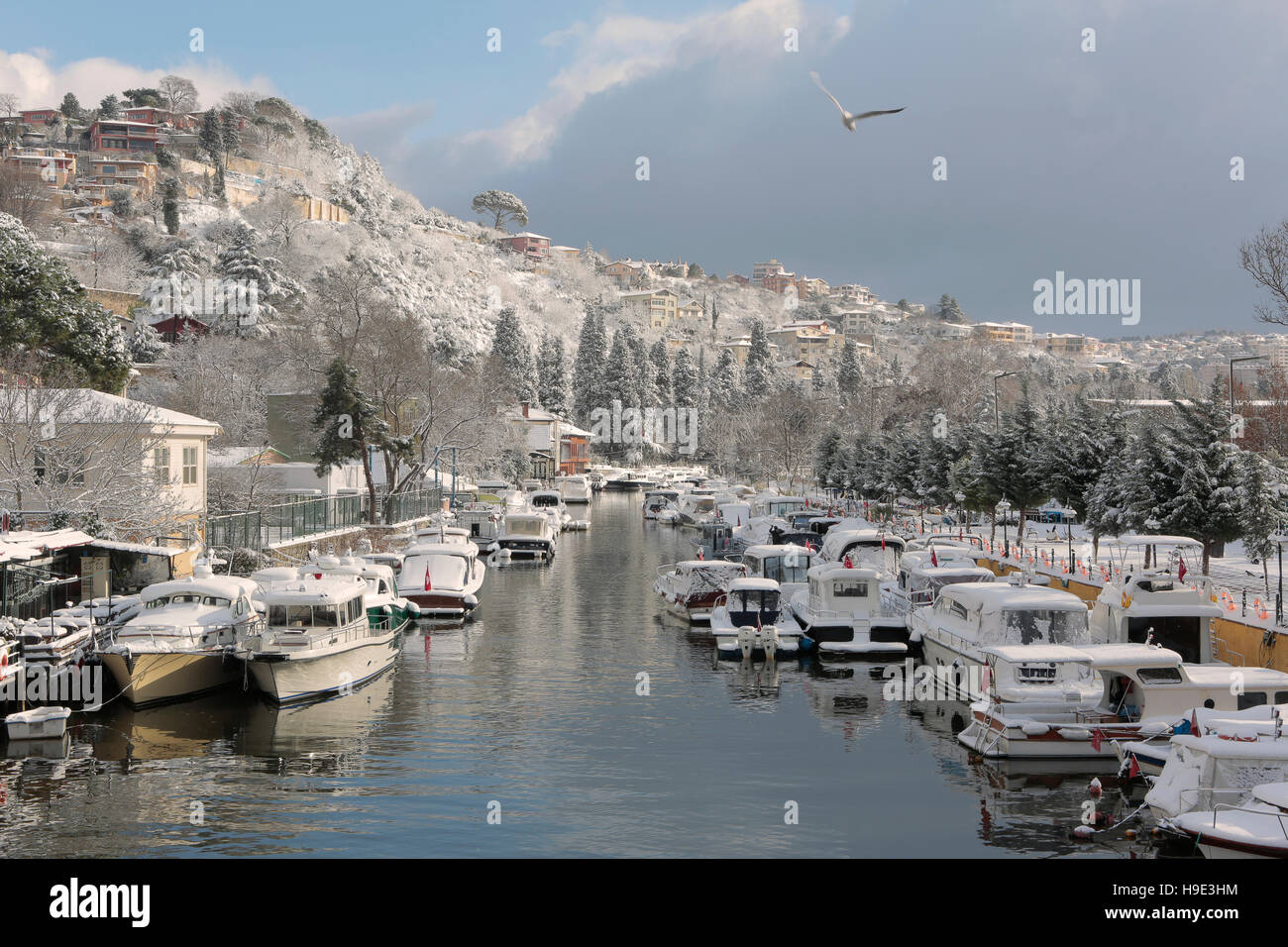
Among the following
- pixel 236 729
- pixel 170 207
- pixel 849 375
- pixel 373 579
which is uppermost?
pixel 170 207

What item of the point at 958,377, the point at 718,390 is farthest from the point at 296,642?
the point at 718,390

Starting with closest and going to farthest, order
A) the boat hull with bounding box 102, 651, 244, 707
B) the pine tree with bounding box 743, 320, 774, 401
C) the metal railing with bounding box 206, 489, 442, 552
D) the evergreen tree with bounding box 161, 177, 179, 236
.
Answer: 1. the boat hull with bounding box 102, 651, 244, 707
2. the metal railing with bounding box 206, 489, 442, 552
3. the evergreen tree with bounding box 161, 177, 179, 236
4. the pine tree with bounding box 743, 320, 774, 401

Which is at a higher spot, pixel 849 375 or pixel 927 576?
pixel 849 375

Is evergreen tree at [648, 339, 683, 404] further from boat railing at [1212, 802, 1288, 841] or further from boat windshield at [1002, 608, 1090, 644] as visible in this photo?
boat railing at [1212, 802, 1288, 841]

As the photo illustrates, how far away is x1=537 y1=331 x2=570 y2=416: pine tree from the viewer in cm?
14475

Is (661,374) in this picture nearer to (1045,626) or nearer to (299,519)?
(299,519)

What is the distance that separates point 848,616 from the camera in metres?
35.2

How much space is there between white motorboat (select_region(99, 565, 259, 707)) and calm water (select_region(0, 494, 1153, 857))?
0.66m

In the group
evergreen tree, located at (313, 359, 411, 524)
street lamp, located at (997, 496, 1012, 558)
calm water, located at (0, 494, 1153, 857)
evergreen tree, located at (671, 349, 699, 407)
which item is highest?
evergreen tree, located at (671, 349, 699, 407)

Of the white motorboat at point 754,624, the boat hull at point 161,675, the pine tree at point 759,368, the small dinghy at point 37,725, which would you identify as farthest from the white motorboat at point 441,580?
the pine tree at point 759,368

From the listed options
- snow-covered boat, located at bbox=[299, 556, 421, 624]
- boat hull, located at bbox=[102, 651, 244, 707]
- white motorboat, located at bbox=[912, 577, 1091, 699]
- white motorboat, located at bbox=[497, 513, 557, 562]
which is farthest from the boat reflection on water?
white motorboat, located at bbox=[497, 513, 557, 562]

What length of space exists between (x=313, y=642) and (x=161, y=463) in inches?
705

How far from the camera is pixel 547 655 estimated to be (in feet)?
111

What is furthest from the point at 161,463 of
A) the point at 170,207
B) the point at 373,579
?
the point at 170,207
